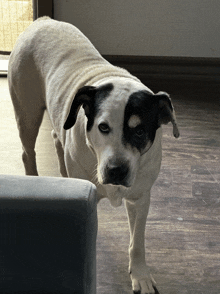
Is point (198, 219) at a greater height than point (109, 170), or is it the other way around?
point (109, 170)

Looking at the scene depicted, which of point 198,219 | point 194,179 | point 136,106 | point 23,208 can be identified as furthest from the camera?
point 194,179

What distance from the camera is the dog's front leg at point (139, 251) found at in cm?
135

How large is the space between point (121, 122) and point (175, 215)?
2.67ft

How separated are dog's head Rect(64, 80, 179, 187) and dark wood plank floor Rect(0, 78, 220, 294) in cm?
49

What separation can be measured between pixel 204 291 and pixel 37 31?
3.83 ft

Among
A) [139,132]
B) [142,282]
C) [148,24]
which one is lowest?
[142,282]

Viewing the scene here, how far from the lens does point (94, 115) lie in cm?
109

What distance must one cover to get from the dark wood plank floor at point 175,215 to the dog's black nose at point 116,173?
469 millimetres

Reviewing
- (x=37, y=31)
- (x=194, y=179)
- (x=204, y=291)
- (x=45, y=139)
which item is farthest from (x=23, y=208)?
(x=45, y=139)

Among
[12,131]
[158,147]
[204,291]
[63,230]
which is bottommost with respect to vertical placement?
[12,131]

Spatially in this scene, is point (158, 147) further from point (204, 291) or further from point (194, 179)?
point (194, 179)

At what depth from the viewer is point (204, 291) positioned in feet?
4.45

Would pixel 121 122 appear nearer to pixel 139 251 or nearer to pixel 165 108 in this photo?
pixel 165 108

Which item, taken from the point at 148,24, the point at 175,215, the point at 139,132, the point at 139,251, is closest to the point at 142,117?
the point at 139,132
